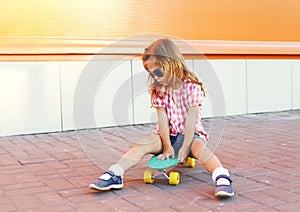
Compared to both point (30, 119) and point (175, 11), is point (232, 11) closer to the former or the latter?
point (175, 11)

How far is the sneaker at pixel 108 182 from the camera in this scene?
2271mm

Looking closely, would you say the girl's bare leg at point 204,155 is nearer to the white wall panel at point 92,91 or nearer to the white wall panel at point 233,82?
the white wall panel at point 92,91

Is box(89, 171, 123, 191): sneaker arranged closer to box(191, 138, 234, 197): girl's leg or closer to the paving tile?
the paving tile

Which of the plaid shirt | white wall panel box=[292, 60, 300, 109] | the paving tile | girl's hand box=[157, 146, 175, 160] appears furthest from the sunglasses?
white wall panel box=[292, 60, 300, 109]

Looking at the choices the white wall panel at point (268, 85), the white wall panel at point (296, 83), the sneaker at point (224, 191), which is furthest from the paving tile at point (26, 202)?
the white wall panel at point (296, 83)

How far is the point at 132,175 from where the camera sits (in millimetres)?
2654

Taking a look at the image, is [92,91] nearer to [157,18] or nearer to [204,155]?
[157,18]

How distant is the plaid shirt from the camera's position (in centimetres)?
251

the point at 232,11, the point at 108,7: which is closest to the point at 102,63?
the point at 108,7

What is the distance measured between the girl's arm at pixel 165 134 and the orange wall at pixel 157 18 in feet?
7.43

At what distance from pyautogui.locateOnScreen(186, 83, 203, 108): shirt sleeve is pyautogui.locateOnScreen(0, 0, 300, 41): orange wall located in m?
2.33

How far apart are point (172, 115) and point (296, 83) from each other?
3706 millimetres

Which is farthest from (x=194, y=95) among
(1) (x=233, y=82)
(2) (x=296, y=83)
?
(2) (x=296, y=83)

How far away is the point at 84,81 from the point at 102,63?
31cm
